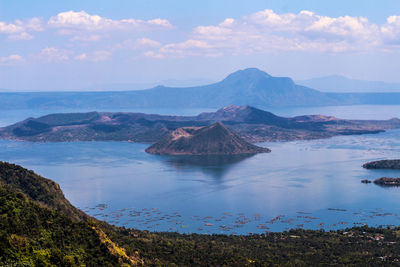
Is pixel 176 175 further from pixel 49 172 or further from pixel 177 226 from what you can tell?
pixel 177 226

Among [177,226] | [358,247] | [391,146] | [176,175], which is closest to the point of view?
[358,247]

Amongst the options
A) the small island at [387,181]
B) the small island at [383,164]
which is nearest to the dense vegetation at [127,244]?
the small island at [387,181]

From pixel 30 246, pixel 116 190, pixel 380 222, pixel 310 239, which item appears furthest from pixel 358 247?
pixel 116 190

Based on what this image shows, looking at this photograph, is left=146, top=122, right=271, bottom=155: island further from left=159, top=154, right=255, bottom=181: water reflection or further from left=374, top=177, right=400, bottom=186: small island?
left=374, top=177, right=400, bottom=186: small island

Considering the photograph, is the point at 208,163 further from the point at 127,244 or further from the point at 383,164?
the point at 127,244

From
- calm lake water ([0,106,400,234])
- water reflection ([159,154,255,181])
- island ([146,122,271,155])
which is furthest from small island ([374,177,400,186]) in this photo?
island ([146,122,271,155])
